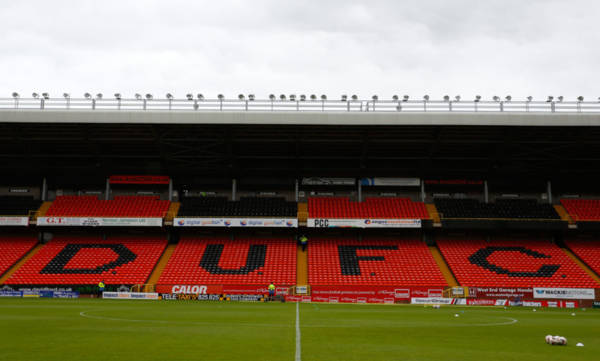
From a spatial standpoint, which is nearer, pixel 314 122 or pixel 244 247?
pixel 314 122

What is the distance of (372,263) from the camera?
4638cm

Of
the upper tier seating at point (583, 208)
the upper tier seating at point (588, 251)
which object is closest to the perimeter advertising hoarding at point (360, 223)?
the upper tier seating at point (588, 251)

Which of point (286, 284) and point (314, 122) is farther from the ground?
point (314, 122)

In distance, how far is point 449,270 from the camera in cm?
4547

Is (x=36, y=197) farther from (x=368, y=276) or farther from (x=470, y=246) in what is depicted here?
(x=470, y=246)

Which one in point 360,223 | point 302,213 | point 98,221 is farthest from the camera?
point 302,213

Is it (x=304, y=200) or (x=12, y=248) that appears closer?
(x=12, y=248)

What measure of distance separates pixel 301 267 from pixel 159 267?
39.4ft

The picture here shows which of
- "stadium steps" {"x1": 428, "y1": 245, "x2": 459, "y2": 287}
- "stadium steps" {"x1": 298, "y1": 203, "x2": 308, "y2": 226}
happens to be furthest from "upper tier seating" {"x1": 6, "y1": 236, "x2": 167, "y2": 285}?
"stadium steps" {"x1": 428, "y1": 245, "x2": 459, "y2": 287}

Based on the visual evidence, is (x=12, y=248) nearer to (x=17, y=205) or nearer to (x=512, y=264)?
(x=17, y=205)

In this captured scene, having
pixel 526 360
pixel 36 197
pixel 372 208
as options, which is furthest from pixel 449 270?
pixel 36 197

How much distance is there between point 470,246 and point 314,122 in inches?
766

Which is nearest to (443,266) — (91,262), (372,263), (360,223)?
(372,263)

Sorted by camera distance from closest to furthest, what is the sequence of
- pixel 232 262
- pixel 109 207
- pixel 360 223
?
pixel 232 262
pixel 360 223
pixel 109 207
